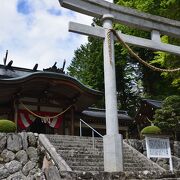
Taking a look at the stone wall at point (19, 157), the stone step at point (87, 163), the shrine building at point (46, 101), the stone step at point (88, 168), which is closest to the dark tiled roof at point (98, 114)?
the shrine building at point (46, 101)

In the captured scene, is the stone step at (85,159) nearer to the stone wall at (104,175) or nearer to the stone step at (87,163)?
the stone step at (87,163)

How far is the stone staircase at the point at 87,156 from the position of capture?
1108 centimetres

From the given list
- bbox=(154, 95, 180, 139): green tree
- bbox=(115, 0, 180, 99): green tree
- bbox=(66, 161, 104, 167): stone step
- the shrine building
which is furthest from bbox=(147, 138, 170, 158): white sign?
the shrine building

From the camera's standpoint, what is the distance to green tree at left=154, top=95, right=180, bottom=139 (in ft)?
57.4

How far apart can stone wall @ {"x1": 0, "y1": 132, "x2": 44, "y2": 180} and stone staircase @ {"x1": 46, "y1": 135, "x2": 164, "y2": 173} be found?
2.68ft

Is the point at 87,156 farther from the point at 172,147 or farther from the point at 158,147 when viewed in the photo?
the point at 172,147

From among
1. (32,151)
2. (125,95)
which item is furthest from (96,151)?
(125,95)

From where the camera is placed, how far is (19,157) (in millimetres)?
12617

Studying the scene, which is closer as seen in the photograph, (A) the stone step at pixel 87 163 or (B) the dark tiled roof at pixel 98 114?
(A) the stone step at pixel 87 163

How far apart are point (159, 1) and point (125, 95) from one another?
645 inches

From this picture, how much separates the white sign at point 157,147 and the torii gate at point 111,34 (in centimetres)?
352

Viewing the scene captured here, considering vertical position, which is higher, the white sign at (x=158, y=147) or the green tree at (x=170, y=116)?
the green tree at (x=170, y=116)

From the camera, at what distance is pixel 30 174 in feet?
41.1

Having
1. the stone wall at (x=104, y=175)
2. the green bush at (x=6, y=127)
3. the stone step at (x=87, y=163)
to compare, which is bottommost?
the stone wall at (x=104, y=175)
